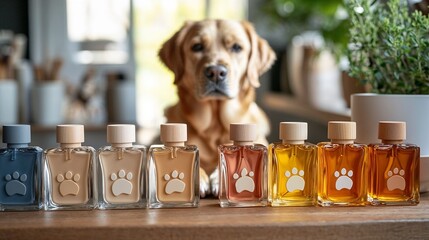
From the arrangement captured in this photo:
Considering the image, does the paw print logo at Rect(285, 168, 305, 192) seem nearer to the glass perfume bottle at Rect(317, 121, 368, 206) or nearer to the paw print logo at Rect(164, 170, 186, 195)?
the glass perfume bottle at Rect(317, 121, 368, 206)

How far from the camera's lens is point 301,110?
10.3ft

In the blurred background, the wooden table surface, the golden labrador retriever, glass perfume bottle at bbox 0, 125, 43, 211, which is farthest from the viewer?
the blurred background

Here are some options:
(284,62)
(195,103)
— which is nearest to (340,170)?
(195,103)

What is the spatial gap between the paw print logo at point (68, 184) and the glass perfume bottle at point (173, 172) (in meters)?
0.11

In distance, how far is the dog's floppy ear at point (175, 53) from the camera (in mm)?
1494

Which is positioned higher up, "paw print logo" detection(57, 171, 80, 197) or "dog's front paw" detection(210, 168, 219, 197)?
"paw print logo" detection(57, 171, 80, 197)

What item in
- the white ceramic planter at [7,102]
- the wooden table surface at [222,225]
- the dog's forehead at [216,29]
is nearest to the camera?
the wooden table surface at [222,225]

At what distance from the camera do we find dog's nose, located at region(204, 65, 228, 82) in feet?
4.49

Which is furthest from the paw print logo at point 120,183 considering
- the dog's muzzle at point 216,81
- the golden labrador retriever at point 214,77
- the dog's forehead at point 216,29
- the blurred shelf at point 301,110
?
the blurred shelf at point 301,110

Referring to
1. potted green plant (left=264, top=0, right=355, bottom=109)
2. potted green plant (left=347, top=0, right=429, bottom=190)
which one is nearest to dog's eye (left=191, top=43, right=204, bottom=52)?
→ potted green plant (left=347, top=0, right=429, bottom=190)

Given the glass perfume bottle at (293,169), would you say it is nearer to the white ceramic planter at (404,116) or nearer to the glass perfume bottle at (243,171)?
the glass perfume bottle at (243,171)

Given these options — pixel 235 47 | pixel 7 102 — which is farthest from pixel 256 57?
pixel 7 102

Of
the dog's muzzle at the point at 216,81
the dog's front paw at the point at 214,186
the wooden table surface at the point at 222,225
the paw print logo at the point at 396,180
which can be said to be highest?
the dog's muzzle at the point at 216,81

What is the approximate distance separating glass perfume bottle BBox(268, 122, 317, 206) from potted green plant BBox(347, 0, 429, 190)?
6.8 inches
